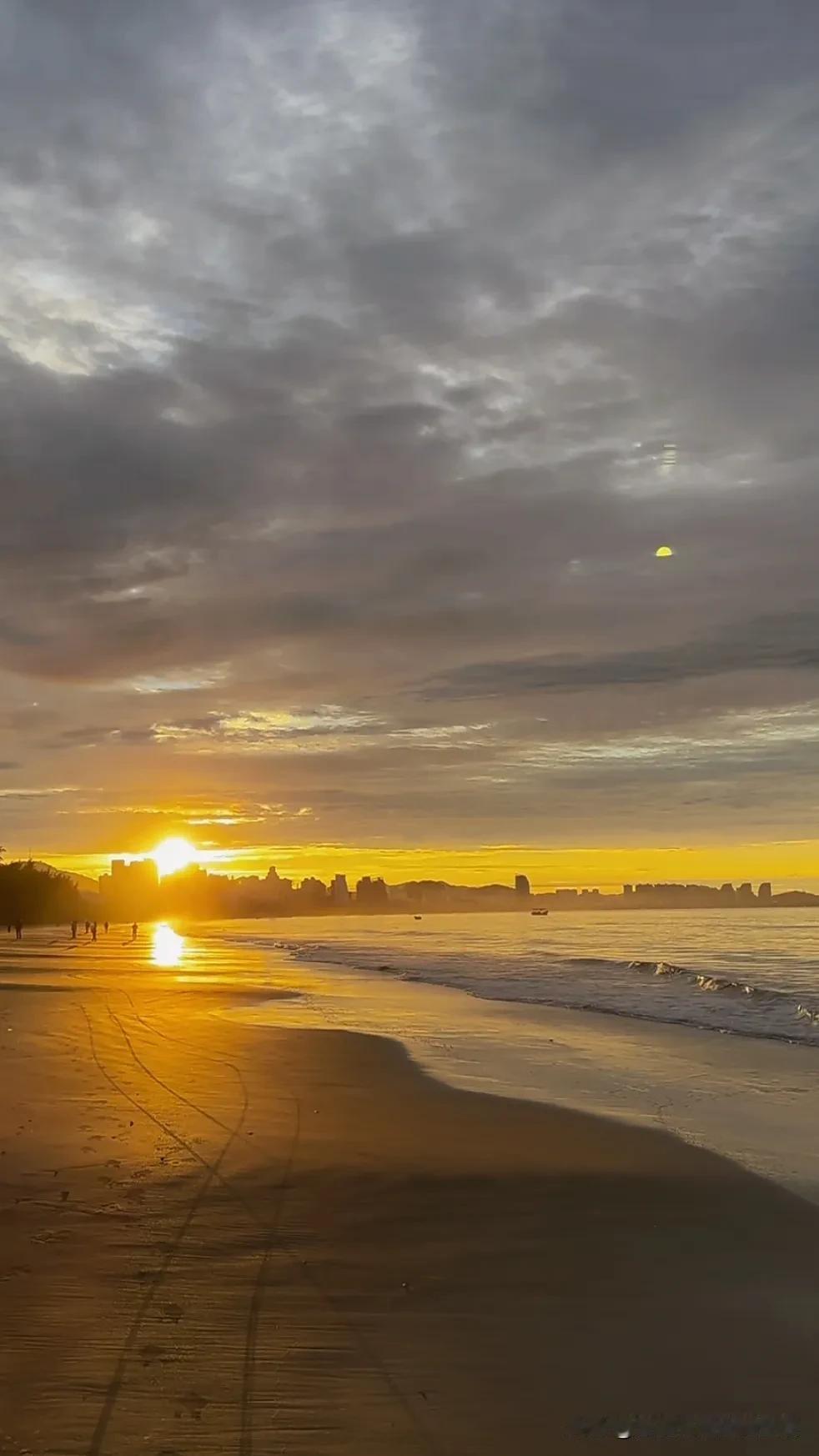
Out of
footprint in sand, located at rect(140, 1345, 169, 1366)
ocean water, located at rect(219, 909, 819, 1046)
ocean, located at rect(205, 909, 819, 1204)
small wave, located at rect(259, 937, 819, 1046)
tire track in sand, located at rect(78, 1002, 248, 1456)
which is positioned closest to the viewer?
tire track in sand, located at rect(78, 1002, 248, 1456)

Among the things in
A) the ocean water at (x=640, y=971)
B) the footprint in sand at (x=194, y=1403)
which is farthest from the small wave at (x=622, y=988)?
the footprint in sand at (x=194, y=1403)

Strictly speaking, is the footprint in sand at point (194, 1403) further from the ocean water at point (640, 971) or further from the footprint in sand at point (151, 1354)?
the ocean water at point (640, 971)

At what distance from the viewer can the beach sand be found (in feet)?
20.8

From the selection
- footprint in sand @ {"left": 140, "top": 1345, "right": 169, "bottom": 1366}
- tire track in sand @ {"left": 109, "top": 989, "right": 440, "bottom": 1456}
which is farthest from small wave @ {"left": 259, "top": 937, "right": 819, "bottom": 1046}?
footprint in sand @ {"left": 140, "top": 1345, "right": 169, "bottom": 1366}

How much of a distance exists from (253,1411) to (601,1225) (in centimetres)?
513

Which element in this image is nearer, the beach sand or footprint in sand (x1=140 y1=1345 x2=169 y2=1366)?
the beach sand

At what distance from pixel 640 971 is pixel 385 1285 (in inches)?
1714

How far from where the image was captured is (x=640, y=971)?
50438 millimetres

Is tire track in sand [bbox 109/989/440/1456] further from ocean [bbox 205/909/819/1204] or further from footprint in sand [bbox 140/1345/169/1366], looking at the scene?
ocean [bbox 205/909/819/1204]

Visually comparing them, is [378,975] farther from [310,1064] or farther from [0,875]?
[0,875]

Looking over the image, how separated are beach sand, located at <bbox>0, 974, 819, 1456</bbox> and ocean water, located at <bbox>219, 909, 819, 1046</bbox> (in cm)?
1612

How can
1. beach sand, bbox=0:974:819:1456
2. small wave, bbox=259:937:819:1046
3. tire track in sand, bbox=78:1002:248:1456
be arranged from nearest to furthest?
1. tire track in sand, bbox=78:1002:248:1456
2. beach sand, bbox=0:974:819:1456
3. small wave, bbox=259:937:819:1046

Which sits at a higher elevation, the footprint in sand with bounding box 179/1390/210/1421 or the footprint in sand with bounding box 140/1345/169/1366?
the footprint in sand with bounding box 140/1345/169/1366

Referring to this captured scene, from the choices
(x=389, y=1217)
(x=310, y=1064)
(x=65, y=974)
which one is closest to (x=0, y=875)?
(x=65, y=974)
